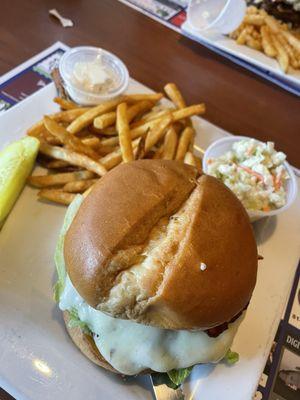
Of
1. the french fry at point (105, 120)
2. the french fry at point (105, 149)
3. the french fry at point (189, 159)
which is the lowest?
the french fry at point (105, 149)

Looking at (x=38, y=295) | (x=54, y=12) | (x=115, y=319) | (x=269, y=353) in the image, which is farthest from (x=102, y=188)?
(x=54, y=12)

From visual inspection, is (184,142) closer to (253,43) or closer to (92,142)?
(92,142)

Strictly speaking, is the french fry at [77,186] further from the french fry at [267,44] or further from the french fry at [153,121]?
the french fry at [267,44]

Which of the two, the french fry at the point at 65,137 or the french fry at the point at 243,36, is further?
the french fry at the point at 243,36

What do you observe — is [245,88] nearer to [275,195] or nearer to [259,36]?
[259,36]

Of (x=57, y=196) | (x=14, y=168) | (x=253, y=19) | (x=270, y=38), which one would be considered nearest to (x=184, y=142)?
(x=57, y=196)

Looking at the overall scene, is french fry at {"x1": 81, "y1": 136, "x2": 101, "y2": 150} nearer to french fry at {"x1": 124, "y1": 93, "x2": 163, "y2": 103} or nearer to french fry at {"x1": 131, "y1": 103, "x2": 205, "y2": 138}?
french fry at {"x1": 131, "y1": 103, "x2": 205, "y2": 138}

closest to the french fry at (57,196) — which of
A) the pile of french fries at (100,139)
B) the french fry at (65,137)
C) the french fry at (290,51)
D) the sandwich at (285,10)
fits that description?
Result: the pile of french fries at (100,139)
